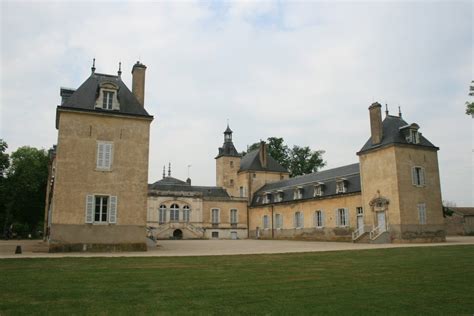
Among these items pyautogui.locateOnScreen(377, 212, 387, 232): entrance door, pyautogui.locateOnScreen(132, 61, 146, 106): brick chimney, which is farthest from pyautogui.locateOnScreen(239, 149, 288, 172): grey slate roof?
pyautogui.locateOnScreen(132, 61, 146, 106): brick chimney

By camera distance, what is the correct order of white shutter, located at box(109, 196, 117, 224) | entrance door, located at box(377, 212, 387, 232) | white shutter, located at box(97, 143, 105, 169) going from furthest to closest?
entrance door, located at box(377, 212, 387, 232) → white shutter, located at box(97, 143, 105, 169) → white shutter, located at box(109, 196, 117, 224)

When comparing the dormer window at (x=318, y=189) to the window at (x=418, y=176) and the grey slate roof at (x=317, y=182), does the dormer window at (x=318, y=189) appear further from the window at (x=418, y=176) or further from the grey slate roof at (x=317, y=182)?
the window at (x=418, y=176)

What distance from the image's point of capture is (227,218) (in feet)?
147

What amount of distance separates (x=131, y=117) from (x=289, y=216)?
22.0m

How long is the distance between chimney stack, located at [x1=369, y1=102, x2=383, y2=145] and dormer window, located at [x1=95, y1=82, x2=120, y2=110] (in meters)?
17.5

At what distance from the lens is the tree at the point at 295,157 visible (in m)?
57.6

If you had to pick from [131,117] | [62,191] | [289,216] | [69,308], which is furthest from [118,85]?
[289,216]

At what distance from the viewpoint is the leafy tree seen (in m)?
39.5

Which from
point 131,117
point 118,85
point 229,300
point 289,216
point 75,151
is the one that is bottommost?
point 229,300

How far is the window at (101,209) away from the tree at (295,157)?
1615 inches

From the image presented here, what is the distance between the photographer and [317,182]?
116 ft

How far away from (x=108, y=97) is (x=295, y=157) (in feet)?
135

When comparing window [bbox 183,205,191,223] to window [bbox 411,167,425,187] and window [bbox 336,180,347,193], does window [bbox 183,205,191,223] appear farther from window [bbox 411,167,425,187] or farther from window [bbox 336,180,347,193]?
window [bbox 411,167,425,187]

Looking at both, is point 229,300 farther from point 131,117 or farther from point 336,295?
point 131,117
